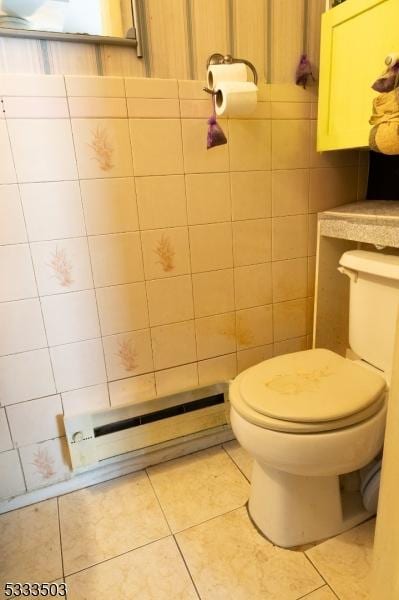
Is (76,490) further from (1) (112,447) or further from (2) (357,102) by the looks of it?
(2) (357,102)

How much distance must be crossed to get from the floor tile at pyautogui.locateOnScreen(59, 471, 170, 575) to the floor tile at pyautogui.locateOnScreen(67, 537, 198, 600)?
0.03 meters

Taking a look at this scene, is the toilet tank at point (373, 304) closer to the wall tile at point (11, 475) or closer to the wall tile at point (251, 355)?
the wall tile at point (251, 355)

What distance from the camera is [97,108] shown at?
3.58 feet

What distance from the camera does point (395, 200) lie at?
4.42 ft

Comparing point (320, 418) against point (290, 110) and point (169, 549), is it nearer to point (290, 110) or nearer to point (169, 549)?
point (169, 549)

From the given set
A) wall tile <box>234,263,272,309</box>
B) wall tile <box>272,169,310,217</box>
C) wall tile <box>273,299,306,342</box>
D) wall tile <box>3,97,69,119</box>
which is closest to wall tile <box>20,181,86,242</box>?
wall tile <box>3,97,69,119</box>

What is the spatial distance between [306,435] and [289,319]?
69cm

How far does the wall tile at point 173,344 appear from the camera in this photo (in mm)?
1356

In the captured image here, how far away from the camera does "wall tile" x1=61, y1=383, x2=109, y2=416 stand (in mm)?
1288

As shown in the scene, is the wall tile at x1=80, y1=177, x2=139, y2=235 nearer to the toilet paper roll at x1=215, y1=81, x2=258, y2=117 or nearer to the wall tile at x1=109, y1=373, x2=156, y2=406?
the toilet paper roll at x1=215, y1=81, x2=258, y2=117

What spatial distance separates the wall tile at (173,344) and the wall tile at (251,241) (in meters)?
0.32

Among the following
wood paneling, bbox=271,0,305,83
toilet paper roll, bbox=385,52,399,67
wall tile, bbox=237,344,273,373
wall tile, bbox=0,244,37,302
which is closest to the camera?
toilet paper roll, bbox=385,52,399,67

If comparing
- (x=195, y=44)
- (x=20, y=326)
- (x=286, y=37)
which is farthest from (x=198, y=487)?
(x=286, y=37)

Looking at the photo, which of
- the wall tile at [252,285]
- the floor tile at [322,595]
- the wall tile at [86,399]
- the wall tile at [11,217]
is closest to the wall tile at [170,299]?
A: the wall tile at [252,285]
